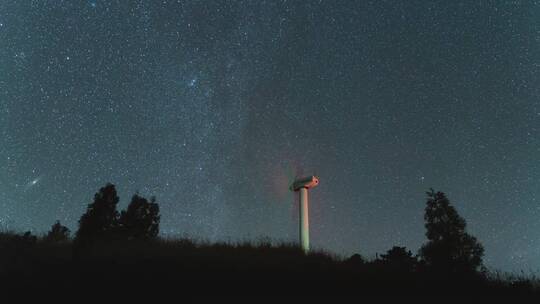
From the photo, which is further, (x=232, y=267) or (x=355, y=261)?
(x=355, y=261)

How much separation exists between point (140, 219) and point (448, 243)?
13.7 meters

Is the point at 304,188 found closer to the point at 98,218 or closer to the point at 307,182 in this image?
the point at 307,182

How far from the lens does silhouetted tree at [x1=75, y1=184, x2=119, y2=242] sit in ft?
43.7

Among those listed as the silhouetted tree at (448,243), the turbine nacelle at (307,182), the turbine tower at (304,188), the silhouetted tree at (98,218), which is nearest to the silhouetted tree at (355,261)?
the silhouetted tree at (448,243)

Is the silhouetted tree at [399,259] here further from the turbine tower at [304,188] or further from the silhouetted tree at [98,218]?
the turbine tower at [304,188]

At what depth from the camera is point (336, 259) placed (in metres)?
14.0

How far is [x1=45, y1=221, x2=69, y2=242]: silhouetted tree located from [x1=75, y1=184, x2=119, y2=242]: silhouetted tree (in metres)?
2.42

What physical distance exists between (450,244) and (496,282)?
371 centimetres

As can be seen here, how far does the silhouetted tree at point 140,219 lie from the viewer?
715 inches

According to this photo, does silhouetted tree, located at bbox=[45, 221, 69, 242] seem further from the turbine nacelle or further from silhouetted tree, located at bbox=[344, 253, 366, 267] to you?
the turbine nacelle

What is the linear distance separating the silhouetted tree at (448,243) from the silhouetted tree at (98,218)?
39.0 feet

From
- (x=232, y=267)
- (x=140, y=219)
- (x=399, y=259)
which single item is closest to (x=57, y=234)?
(x=140, y=219)

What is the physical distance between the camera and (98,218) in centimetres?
1408

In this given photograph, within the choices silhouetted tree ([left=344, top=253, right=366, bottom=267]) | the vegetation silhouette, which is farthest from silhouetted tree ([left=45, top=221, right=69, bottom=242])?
silhouetted tree ([left=344, top=253, right=366, bottom=267])
